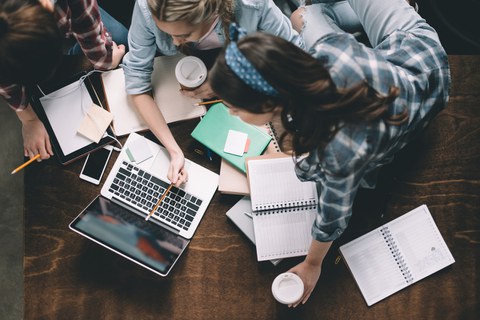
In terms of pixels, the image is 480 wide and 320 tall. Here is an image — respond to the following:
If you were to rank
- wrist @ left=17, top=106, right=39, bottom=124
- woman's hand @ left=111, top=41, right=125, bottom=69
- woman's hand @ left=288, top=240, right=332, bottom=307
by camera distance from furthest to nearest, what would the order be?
woman's hand @ left=111, top=41, right=125, bottom=69 < wrist @ left=17, top=106, right=39, bottom=124 < woman's hand @ left=288, top=240, right=332, bottom=307

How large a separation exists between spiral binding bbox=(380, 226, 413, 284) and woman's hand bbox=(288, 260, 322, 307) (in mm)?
234

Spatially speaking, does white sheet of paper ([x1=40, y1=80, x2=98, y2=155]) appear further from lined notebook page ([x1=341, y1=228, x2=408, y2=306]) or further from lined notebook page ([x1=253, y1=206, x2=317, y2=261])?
lined notebook page ([x1=341, y1=228, x2=408, y2=306])

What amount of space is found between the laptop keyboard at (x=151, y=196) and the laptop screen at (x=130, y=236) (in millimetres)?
49

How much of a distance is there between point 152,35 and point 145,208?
552mm

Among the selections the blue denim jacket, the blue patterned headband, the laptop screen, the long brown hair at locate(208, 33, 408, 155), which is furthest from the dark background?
the laptop screen

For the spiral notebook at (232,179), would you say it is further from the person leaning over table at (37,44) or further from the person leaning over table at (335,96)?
the person leaning over table at (37,44)

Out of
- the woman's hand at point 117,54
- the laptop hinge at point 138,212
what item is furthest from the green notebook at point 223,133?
the woman's hand at point 117,54

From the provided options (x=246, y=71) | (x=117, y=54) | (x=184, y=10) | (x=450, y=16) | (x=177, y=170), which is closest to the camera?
(x=246, y=71)

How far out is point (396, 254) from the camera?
4.46 feet

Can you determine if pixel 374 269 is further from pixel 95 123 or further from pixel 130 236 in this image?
pixel 95 123

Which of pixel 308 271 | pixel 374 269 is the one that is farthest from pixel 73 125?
pixel 374 269

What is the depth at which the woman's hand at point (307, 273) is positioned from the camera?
1.32m

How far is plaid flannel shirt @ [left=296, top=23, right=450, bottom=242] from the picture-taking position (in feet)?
3.34

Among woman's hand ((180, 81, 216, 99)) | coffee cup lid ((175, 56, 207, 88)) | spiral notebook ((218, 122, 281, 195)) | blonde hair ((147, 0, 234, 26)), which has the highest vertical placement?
blonde hair ((147, 0, 234, 26))
